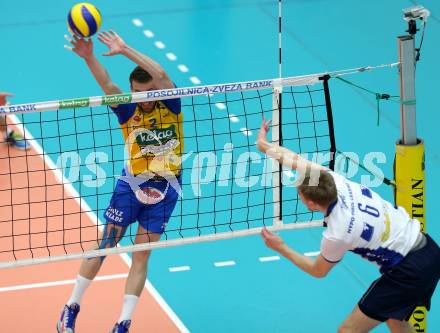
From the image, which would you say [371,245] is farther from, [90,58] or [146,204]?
[90,58]

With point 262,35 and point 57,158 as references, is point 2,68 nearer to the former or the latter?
point 57,158

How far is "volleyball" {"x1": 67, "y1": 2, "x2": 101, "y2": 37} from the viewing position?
783 centimetres

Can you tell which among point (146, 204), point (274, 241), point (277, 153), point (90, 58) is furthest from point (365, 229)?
point (90, 58)

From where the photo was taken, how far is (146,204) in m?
8.07

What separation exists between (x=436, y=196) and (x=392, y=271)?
12.4 feet

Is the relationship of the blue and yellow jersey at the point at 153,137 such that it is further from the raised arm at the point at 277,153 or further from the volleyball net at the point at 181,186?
the raised arm at the point at 277,153

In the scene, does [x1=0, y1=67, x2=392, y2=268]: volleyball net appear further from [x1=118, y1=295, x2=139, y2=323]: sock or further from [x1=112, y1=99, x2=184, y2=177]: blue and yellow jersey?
[x1=118, y1=295, x2=139, y2=323]: sock

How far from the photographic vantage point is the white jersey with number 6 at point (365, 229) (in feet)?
22.4

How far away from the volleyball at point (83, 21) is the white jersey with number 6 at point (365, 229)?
234 cm

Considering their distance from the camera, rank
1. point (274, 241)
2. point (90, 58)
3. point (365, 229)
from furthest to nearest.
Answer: point (90, 58), point (274, 241), point (365, 229)

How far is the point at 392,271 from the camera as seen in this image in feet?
23.2

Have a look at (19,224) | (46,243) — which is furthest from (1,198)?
(46,243)

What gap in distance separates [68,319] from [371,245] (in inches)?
106

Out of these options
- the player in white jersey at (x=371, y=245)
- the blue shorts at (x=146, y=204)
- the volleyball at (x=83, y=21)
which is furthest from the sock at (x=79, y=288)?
the volleyball at (x=83, y=21)
